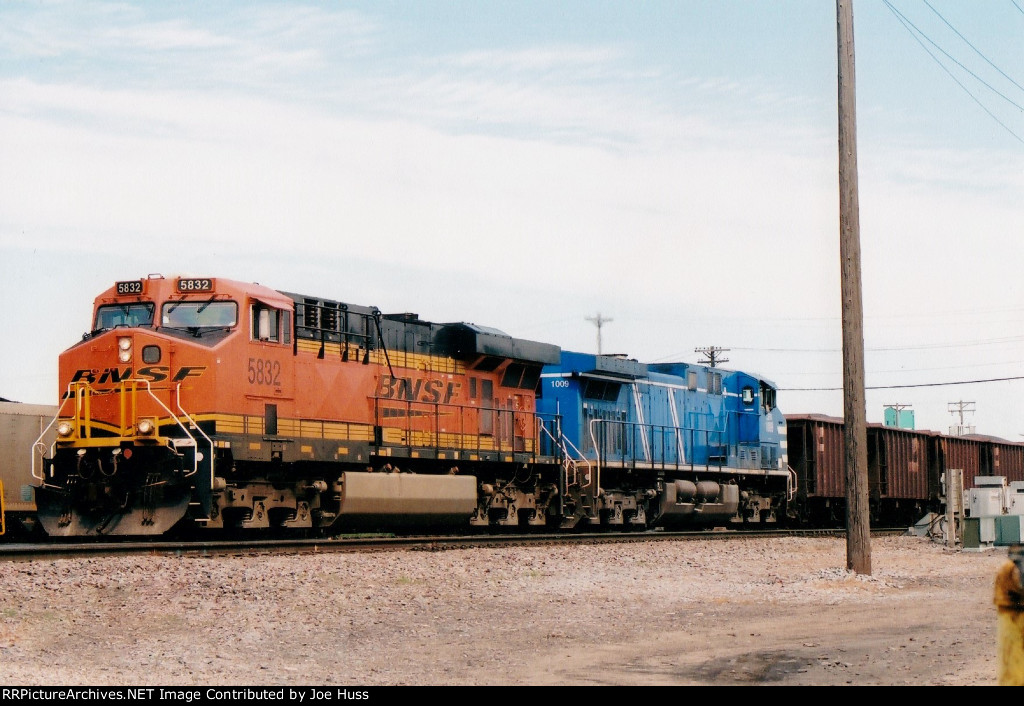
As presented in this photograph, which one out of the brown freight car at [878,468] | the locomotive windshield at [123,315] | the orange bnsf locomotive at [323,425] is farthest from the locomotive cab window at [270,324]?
the brown freight car at [878,468]

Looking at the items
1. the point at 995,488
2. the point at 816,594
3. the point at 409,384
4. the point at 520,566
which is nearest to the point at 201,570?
the point at 520,566

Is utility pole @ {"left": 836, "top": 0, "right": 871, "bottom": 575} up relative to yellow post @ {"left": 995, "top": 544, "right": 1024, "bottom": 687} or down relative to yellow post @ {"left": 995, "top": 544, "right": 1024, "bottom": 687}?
up

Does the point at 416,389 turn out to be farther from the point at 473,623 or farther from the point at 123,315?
the point at 473,623

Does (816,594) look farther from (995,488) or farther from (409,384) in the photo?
(995,488)

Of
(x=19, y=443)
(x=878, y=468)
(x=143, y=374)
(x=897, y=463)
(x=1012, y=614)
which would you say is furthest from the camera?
(x=897, y=463)

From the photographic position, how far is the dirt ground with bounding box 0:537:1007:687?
8.83m

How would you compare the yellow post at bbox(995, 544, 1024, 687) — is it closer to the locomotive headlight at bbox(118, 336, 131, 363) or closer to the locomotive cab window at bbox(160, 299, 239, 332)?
the locomotive cab window at bbox(160, 299, 239, 332)

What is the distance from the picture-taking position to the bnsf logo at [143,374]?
1738 cm

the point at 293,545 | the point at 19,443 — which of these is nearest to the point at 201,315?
the point at 293,545

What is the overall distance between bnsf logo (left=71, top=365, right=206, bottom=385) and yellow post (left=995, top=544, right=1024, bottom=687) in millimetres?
A: 13665

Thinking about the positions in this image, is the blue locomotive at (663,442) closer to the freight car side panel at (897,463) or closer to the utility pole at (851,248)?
the freight car side panel at (897,463)

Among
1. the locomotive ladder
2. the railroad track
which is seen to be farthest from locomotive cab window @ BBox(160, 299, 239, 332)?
the locomotive ladder

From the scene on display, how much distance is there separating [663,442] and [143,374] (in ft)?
43.8

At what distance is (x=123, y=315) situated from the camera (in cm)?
1814
